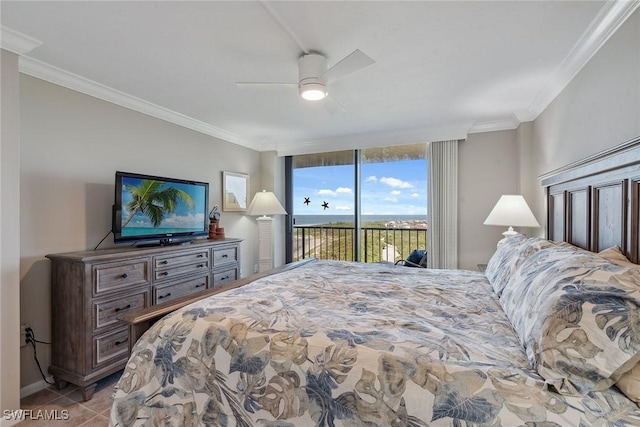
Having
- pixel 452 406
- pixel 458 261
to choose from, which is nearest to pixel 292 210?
pixel 458 261

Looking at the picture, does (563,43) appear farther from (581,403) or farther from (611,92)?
(581,403)

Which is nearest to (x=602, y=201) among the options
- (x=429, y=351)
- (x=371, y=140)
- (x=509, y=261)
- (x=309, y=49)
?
(x=509, y=261)

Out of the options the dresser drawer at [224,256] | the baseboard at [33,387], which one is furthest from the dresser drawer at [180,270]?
the baseboard at [33,387]

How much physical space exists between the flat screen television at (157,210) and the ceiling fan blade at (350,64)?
1.99 meters

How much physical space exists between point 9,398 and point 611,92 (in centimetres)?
407

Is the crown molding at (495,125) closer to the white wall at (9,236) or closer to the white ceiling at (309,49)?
the white ceiling at (309,49)

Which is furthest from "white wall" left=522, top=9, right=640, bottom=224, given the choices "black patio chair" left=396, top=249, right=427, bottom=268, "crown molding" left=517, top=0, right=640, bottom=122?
"black patio chair" left=396, top=249, right=427, bottom=268

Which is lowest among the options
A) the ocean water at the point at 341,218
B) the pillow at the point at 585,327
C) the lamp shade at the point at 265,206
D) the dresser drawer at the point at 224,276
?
the dresser drawer at the point at 224,276

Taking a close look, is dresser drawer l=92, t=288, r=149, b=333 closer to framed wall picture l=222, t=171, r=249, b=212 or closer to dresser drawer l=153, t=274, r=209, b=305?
dresser drawer l=153, t=274, r=209, b=305

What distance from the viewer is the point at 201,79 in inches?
98.2

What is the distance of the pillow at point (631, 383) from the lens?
0.85 metres

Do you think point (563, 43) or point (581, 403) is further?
point (563, 43)

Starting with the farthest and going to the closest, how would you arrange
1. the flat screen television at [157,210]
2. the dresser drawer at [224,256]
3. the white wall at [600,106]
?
1. the dresser drawer at [224,256]
2. the flat screen television at [157,210]
3. the white wall at [600,106]

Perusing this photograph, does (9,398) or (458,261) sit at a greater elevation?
(458,261)
